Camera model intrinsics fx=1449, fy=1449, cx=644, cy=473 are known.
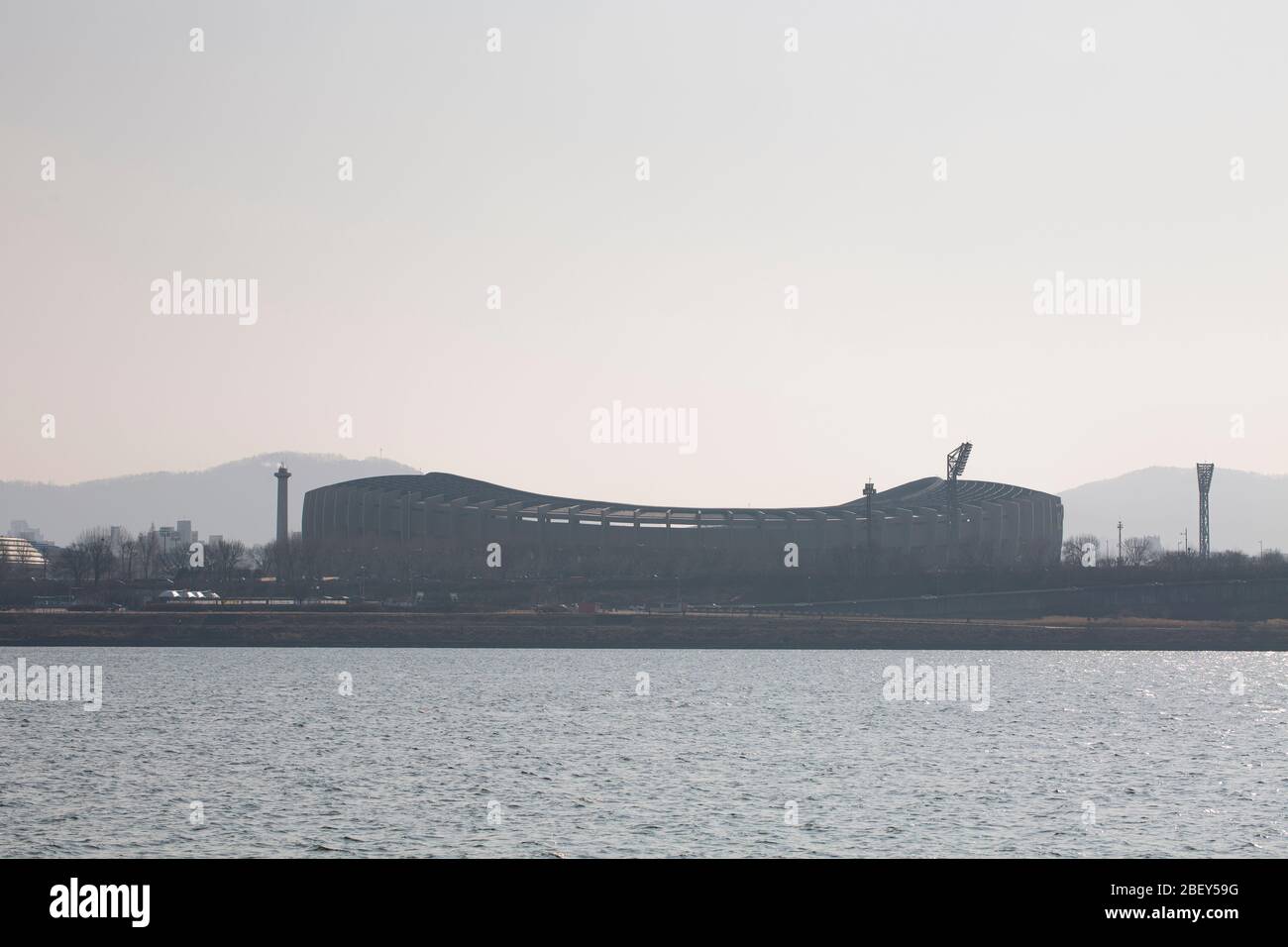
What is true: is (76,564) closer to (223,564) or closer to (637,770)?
(223,564)

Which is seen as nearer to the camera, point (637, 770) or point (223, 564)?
point (637, 770)

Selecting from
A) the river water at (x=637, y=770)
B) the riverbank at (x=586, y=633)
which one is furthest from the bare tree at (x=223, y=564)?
the river water at (x=637, y=770)

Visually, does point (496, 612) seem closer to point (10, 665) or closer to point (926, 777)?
point (10, 665)

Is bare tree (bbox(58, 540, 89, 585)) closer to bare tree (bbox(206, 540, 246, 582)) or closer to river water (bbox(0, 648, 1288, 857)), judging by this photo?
bare tree (bbox(206, 540, 246, 582))

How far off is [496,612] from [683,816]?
3627 inches

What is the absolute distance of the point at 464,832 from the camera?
30969 millimetres

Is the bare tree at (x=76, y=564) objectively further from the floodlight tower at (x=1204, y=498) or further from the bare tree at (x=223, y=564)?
the floodlight tower at (x=1204, y=498)

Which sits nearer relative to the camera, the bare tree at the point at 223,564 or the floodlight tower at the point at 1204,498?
the bare tree at the point at 223,564

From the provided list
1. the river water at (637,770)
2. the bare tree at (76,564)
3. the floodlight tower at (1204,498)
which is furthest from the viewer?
the floodlight tower at (1204,498)

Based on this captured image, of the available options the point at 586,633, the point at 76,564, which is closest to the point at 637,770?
the point at 586,633

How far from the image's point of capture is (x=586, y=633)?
374ft

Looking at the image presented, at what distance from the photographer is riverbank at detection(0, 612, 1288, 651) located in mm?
111125

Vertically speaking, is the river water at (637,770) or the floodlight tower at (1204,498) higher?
the floodlight tower at (1204,498)

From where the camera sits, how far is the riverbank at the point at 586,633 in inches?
4375
